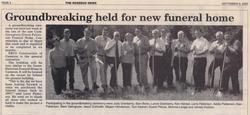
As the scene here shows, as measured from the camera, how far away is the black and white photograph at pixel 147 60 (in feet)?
1.79

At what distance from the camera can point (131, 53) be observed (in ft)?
1.80

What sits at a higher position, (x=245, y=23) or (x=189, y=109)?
(x=245, y=23)

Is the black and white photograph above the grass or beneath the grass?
above

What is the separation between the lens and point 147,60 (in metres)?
0.54

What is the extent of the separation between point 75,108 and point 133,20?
167mm

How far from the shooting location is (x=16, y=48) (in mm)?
548

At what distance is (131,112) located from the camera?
0.56m

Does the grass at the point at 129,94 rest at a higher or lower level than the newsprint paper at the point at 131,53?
lower

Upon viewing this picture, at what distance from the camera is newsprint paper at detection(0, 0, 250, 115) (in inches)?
21.5

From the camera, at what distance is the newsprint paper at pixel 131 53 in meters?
0.55

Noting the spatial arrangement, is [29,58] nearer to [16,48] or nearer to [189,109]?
[16,48]

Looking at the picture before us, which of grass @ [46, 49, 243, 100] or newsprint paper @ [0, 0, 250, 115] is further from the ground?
newsprint paper @ [0, 0, 250, 115]

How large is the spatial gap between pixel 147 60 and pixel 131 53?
0.09 ft

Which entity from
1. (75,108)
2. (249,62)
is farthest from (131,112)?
(249,62)
